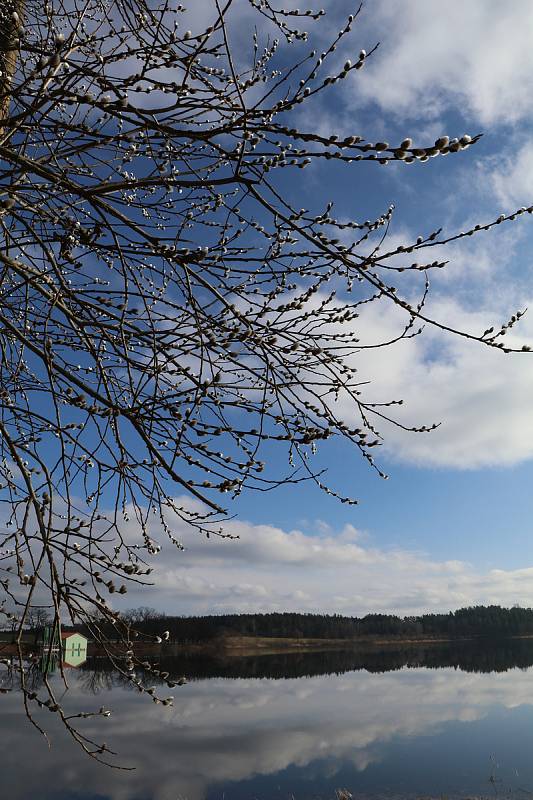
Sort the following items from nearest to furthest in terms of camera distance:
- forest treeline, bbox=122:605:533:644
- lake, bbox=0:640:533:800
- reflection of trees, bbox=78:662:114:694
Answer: lake, bbox=0:640:533:800 → reflection of trees, bbox=78:662:114:694 → forest treeline, bbox=122:605:533:644

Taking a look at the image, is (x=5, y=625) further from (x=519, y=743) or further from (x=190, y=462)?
(x=519, y=743)

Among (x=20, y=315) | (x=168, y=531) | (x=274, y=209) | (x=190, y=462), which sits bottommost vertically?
(x=168, y=531)

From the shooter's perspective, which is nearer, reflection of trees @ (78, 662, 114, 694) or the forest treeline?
reflection of trees @ (78, 662, 114, 694)

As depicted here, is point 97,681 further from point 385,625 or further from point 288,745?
point 385,625

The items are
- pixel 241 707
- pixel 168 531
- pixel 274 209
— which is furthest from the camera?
pixel 241 707

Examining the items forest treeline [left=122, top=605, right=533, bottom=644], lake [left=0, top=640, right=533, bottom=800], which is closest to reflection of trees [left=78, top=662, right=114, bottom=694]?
lake [left=0, top=640, right=533, bottom=800]

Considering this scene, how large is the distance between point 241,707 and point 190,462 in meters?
27.6

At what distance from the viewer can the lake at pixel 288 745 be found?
13641mm

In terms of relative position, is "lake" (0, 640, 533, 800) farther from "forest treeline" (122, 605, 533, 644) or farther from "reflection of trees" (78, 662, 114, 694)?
"forest treeline" (122, 605, 533, 644)

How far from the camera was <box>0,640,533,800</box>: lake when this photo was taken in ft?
44.8

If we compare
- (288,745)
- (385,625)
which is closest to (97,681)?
(288,745)

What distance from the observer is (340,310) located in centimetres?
317

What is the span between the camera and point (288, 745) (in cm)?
1867

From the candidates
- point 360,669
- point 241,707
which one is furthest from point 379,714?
point 360,669
